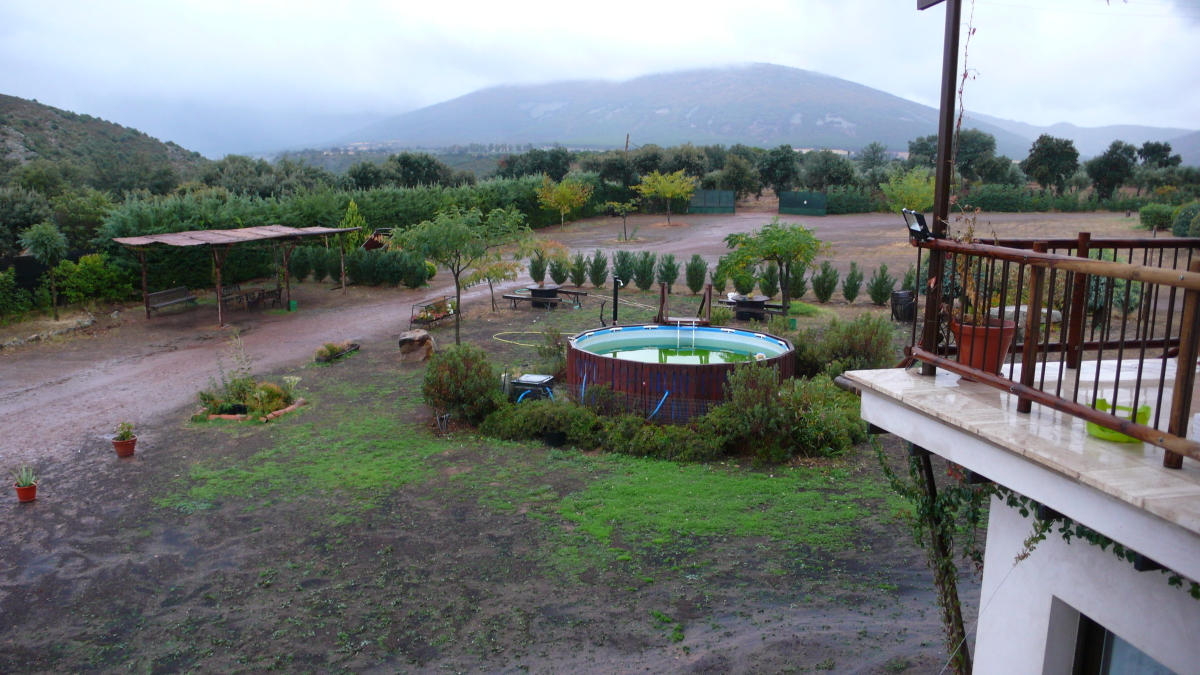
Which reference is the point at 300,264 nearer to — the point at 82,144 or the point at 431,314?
the point at 431,314

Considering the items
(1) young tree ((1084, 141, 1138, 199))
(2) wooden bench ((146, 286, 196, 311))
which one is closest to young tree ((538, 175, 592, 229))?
(2) wooden bench ((146, 286, 196, 311))

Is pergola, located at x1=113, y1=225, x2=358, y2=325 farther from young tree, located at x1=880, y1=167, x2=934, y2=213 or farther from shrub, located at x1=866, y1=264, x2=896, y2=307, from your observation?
young tree, located at x1=880, y1=167, x2=934, y2=213

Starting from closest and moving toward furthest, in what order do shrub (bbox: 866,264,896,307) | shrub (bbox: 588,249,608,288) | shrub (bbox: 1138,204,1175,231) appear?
shrub (bbox: 866,264,896,307) < shrub (bbox: 588,249,608,288) < shrub (bbox: 1138,204,1175,231)

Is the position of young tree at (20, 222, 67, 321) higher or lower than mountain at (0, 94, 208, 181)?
lower

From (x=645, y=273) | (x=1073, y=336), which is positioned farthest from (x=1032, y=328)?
(x=645, y=273)

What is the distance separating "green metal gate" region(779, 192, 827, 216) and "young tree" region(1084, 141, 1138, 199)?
1676 cm

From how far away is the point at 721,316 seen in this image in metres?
16.8

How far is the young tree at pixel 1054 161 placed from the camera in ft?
160

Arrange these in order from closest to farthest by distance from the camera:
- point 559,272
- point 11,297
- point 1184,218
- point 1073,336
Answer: point 1073,336
point 11,297
point 559,272
point 1184,218

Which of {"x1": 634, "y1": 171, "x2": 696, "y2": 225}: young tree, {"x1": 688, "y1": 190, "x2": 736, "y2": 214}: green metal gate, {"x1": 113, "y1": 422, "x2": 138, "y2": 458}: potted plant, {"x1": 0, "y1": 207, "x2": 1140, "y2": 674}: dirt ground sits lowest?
{"x1": 0, "y1": 207, "x2": 1140, "y2": 674}: dirt ground

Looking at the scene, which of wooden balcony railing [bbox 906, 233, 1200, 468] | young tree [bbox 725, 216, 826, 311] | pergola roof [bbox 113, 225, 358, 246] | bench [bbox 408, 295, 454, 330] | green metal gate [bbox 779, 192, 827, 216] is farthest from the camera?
green metal gate [bbox 779, 192, 827, 216]

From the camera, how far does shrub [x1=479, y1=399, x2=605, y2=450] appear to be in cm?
1009

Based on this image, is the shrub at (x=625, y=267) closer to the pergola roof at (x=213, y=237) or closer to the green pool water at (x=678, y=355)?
the pergola roof at (x=213, y=237)

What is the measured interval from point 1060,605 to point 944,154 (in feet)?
6.96
